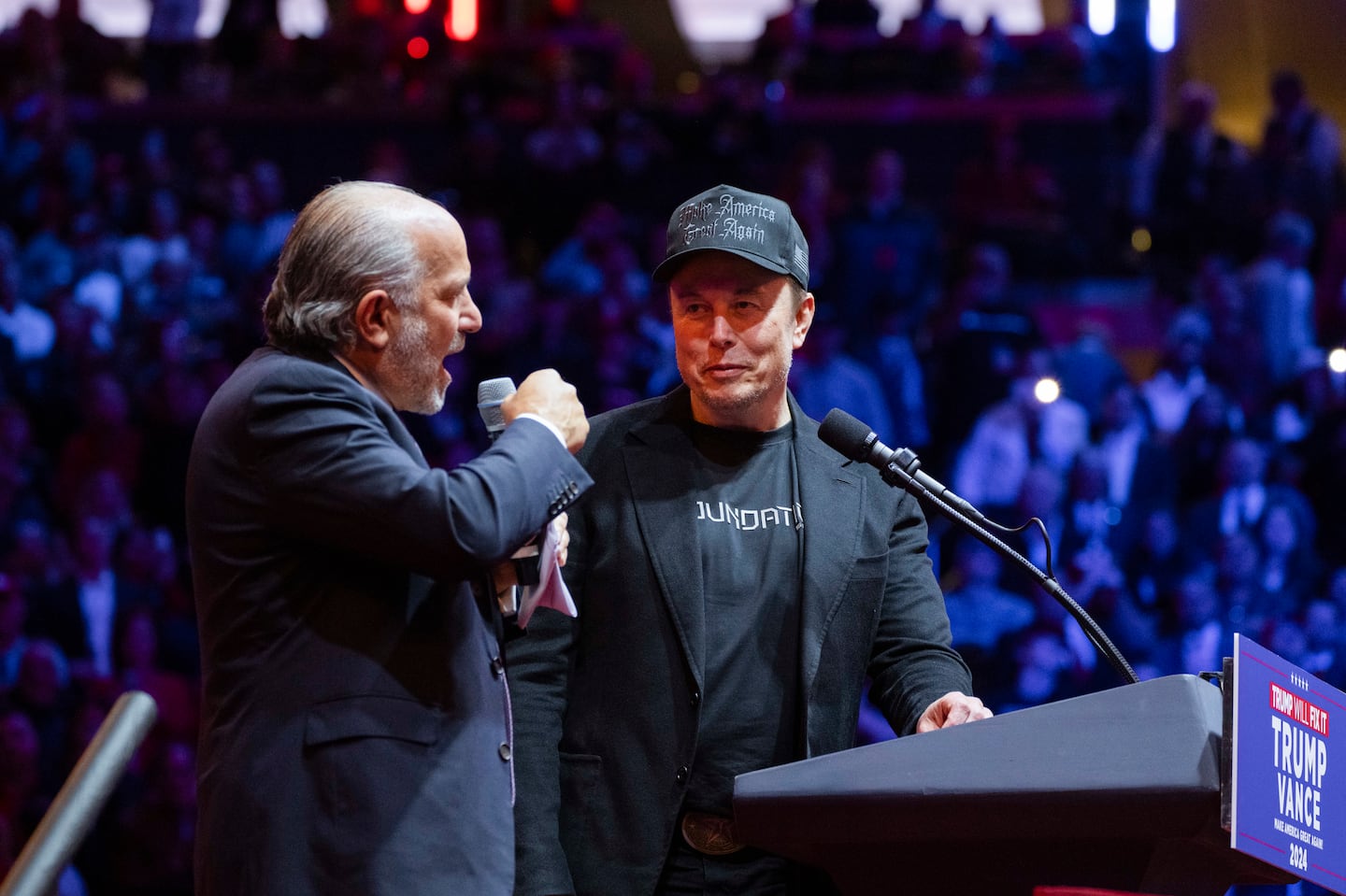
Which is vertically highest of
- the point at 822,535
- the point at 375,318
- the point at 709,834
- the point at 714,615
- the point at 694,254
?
the point at 694,254

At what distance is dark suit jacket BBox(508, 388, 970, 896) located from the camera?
2.05m

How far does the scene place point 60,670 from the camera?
5645mm

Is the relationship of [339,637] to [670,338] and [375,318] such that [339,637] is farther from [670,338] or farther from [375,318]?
[670,338]

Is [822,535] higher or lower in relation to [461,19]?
lower

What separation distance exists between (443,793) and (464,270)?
1.93 feet

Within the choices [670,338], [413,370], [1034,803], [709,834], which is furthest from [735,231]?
[670,338]

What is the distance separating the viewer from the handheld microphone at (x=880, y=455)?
1.95 m

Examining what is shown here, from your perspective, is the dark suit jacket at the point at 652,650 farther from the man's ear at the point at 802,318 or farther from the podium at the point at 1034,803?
the podium at the point at 1034,803

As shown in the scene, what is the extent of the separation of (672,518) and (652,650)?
0.66 ft

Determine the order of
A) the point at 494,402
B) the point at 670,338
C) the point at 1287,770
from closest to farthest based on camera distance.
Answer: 1. the point at 1287,770
2. the point at 494,402
3. the point at 670,338

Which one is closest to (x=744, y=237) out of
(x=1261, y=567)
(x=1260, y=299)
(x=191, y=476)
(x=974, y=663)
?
(x=191, y=476)

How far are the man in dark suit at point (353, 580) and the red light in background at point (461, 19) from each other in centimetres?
831

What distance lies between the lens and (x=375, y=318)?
68.1 inches

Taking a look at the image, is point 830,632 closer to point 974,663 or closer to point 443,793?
point 443,793
